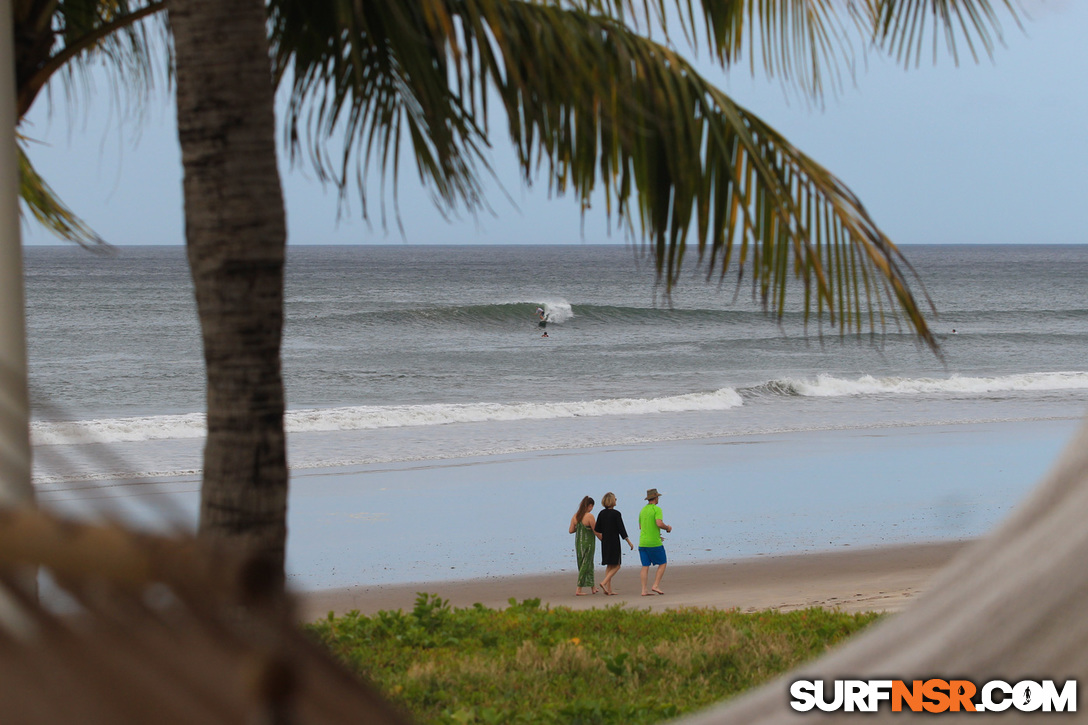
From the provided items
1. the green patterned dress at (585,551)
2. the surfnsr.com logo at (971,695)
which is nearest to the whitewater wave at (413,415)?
the green patterned dress at (585,551)

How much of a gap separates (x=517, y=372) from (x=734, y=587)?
21712mm

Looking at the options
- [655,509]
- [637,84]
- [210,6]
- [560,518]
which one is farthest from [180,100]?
[560,518]

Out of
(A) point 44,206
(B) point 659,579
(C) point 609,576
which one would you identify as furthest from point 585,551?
(A) point 44,206

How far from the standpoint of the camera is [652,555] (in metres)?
10.1

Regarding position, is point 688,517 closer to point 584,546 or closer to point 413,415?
point 584,546

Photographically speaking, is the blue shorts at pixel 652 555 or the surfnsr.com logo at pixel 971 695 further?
the blue shorts at pixel 652 555

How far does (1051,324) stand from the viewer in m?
46.4

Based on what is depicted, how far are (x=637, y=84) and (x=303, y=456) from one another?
1564cm

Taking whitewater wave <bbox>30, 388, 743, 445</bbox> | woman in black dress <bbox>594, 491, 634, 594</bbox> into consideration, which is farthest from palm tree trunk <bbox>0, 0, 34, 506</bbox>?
whitewater wave <bbox>30, 388, 743, 445</bbox>

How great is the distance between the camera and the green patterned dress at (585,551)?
32.3 feet

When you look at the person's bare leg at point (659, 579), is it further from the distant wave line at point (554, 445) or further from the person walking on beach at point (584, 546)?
the distant wave line at point (554, 445)

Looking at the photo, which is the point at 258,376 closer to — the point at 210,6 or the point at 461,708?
the point at 210,6

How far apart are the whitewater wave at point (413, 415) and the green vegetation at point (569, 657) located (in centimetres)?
1465

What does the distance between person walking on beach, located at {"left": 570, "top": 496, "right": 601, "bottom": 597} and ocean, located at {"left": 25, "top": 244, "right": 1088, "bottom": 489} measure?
2.90m
